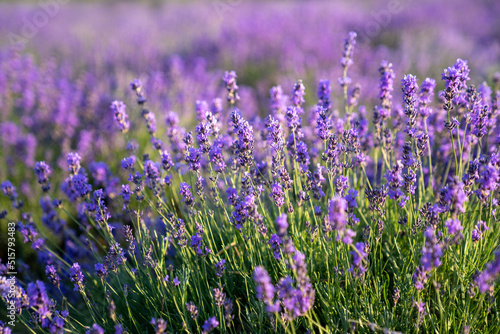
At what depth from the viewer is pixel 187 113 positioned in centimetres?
509

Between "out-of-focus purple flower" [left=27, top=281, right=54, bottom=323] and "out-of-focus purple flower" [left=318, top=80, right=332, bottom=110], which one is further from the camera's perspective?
"out-of-focus purple flower" [left=318, top=80, right=332, bottom=110]

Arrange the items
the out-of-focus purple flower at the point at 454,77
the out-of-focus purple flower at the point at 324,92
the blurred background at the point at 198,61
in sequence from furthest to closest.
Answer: the blurred background at the point at 198,61 → the out-of-focus purple flower at the point at 324,92 → the out-of-focus purple flower at the point at 454,77

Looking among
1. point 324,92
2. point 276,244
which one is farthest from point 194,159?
point 324,92

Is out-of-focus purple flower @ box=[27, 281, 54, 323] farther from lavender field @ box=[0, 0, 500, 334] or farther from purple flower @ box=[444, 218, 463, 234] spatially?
purple flower @ box=[444, 218, 463, 234]

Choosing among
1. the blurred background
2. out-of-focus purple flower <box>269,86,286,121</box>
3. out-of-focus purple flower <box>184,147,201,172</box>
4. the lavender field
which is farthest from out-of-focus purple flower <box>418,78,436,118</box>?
the blurred background

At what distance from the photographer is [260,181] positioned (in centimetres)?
236

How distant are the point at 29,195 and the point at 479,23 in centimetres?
1191

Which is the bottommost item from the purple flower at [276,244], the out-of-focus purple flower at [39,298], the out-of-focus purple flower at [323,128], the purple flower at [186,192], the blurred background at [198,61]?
the out-of-focus purple flower at [39,298]

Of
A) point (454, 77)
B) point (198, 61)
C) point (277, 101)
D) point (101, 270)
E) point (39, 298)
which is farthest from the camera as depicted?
point (198, 61)

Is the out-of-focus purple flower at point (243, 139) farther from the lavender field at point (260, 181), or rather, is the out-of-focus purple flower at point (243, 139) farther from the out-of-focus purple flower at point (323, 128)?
the out-of-focus purple flower at point (323, 128)

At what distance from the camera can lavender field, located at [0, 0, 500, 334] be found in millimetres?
1843

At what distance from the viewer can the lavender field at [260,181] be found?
1.84 meters

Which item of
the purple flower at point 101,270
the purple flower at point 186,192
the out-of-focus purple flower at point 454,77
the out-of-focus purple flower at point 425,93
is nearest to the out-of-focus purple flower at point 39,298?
the purple flower at point 101,270

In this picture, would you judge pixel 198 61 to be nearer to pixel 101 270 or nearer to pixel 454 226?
pixel 101 270
